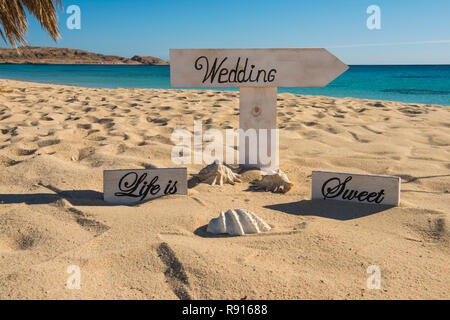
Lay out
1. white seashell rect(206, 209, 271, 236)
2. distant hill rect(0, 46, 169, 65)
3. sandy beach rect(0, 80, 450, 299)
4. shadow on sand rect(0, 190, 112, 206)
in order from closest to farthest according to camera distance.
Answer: sandy beach rect(0, 80, 450, 299) → white seashell rect(206, 209, 271, 236) → shadow on sand rect(0, 190, 112, 206) → distant hill rect(0, 46, 169, 65)

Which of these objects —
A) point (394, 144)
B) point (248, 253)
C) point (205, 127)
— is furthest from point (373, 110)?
point (248, 253)

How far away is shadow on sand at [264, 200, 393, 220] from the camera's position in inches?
100

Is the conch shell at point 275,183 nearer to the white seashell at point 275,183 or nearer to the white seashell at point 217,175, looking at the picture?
the white seashell at point 275,183

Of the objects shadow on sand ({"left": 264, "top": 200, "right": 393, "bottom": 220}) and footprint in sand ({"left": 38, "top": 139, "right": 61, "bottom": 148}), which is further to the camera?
footprint in sand ({"left": 38, "top": 139, "right": 61, "bottom": 148})

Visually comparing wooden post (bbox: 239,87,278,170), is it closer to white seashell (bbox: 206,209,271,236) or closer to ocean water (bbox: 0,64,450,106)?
white seashell (bbox: 206,209,271,236)

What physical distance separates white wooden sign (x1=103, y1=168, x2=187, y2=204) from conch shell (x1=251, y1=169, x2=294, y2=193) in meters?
0.65

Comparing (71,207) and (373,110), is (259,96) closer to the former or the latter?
(71,207)

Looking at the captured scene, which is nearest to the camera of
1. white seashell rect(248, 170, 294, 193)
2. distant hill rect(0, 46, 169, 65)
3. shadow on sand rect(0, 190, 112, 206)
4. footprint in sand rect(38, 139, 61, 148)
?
shadow on sand rect(0, 190, 112, 206)

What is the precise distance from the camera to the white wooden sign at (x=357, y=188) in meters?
2.63

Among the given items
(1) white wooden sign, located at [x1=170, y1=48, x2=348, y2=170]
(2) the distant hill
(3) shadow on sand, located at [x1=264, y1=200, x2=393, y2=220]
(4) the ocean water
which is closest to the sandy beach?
(3) shadow on sand, located at [x1=264, y1=200, x2=393, y2=220]

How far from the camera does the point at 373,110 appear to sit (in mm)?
7219

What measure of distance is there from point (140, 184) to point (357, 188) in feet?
5.21

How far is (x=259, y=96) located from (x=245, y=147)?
480 millimetres
